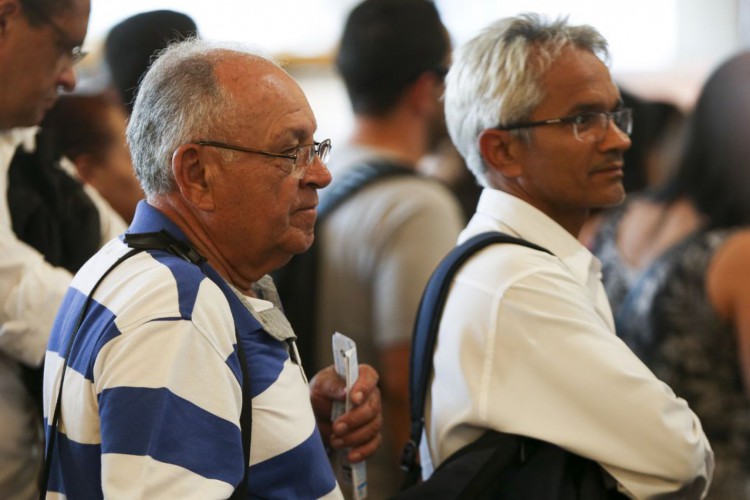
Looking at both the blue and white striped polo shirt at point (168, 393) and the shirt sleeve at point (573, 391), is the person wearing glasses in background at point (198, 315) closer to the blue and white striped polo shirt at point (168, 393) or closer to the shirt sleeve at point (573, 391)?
the blue and white striped polo shirt at point (168, 393)

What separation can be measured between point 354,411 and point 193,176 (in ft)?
1.63

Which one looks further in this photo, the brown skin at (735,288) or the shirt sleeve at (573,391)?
the brown skin at (735,288)

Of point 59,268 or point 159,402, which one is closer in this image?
point 159,402

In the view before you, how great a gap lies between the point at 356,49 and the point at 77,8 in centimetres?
110

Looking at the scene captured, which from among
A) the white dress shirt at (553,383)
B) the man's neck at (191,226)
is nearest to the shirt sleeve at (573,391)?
the white dress shirt at (553,383)

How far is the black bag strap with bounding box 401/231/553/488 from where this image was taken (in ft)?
5.96

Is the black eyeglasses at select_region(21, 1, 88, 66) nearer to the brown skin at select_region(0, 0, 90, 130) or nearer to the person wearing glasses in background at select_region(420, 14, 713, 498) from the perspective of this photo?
the brown skin at select_region(0, 0, 90, 130)

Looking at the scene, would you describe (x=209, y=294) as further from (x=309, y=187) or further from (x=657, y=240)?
(x=657, y=240)

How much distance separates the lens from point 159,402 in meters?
1.23

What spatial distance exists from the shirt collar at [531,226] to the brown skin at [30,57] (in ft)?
2.66

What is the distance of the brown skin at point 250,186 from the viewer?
1438 mm

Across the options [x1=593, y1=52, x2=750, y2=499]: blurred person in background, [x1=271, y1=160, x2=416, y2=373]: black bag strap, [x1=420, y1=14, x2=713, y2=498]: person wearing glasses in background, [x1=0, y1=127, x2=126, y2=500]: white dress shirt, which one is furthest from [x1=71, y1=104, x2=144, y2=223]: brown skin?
[x1=593, y1=52, x2=750, y2=499]: blurred person in background

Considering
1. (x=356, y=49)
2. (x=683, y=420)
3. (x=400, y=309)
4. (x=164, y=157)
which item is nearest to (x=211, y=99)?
(x=164, y=157)

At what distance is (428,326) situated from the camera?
6.08 ft
